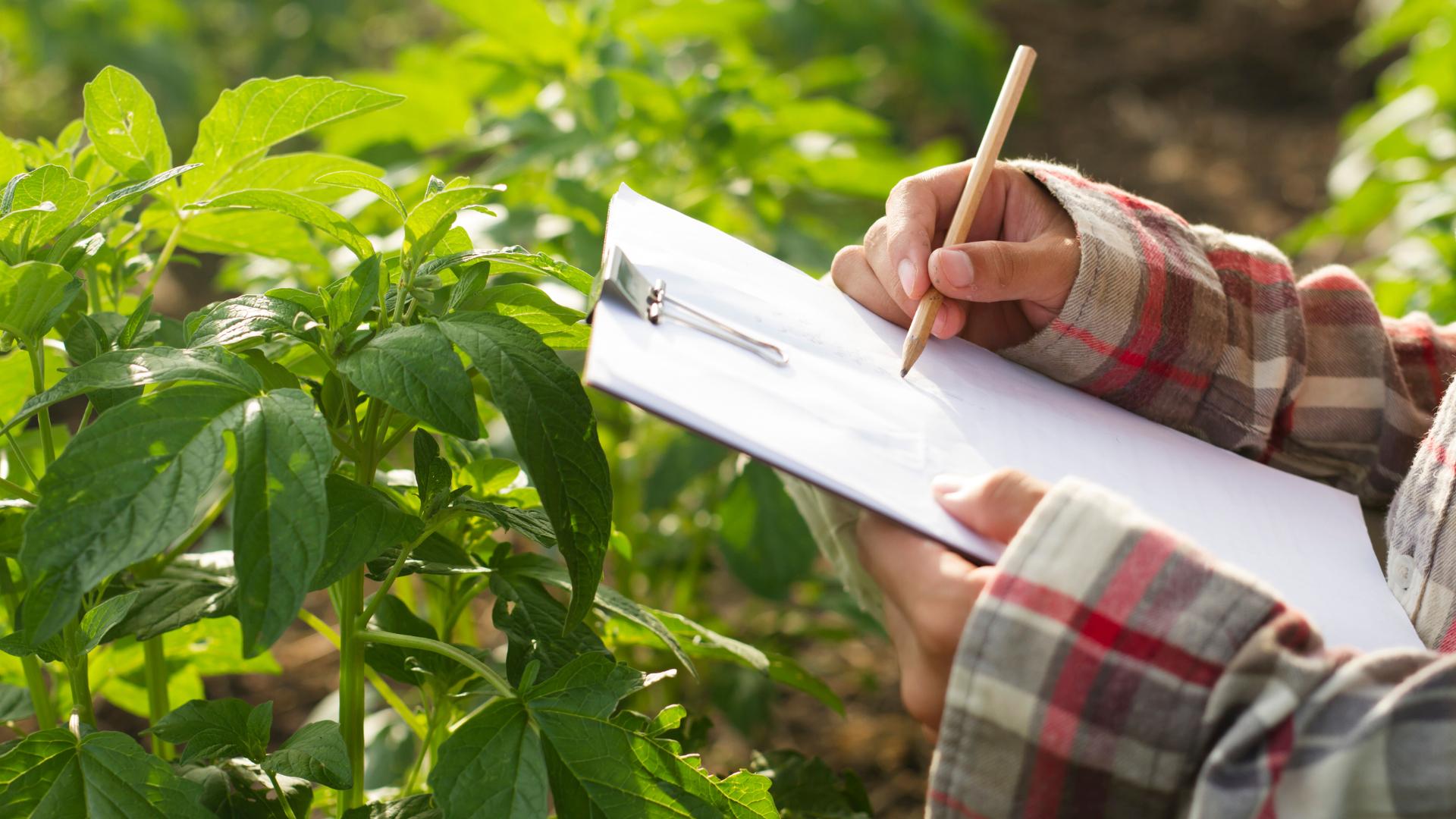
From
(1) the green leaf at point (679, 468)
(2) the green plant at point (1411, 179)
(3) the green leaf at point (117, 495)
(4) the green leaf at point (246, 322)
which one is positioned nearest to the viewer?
(3) the green leaf at point (117, 495)

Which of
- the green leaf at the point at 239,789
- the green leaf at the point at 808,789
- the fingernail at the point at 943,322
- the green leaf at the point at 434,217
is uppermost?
the green leaf at the point at 434,217

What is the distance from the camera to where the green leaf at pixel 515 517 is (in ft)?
2.45

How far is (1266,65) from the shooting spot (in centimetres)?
420

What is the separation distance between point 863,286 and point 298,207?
1.44 ft

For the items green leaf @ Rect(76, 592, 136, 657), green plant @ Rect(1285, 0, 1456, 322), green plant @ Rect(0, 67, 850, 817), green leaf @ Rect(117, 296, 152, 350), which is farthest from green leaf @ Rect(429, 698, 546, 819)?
green plant @ Rect(1285, 0, 1456, 322)

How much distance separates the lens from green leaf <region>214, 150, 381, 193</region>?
878 mm

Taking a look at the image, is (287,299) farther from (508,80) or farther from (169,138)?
(169,138)

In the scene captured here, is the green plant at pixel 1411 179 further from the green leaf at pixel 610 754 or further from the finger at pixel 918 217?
the green leaf at pixel 610 754

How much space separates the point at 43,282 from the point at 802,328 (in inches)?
18.6

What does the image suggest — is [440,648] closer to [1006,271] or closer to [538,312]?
[538,312]

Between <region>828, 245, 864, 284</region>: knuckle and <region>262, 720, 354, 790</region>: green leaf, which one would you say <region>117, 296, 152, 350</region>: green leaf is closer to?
<region>262, 720, 354, 790</region>: green leaf

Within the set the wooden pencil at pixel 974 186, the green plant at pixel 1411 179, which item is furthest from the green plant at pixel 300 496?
the green plant at pixel 1411 179

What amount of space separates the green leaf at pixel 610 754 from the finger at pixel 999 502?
226 millimetres

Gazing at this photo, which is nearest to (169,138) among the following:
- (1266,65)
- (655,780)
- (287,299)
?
(287,299)
